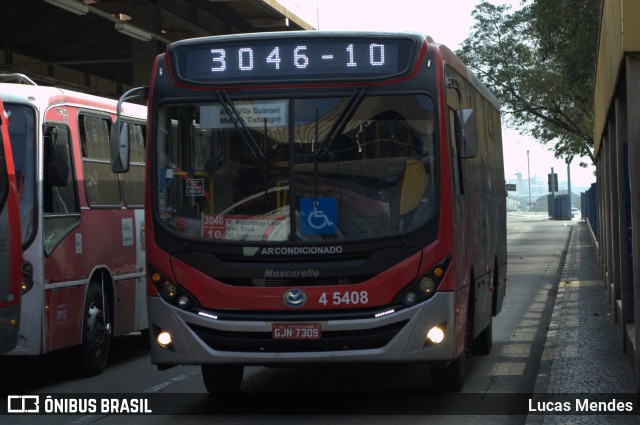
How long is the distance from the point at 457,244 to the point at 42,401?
3953 millimetres

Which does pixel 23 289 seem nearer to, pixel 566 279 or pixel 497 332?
pixel 497 332

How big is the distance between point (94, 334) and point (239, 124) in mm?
4073

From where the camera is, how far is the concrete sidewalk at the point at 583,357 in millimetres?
10398

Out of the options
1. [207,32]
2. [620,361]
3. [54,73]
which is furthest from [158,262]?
[54,73]

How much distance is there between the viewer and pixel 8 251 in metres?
11.0

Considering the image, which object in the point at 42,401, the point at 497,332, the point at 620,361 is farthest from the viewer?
the point at 497,332

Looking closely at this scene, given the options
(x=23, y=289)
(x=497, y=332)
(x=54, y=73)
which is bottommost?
(x=497, y=332)

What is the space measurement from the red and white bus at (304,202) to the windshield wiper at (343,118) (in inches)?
0.4

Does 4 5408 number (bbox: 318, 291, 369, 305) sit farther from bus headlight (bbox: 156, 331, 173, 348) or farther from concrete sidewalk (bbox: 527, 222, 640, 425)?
concrete sidewalk (bbox: 527, 222, 640, 425)

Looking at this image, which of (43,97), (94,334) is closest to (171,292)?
(43,97)

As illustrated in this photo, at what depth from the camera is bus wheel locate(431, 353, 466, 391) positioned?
11102mm

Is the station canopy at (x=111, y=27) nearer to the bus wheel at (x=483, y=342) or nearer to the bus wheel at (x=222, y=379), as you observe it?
the bus wheel at (x=483, y=342)

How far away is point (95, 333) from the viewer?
13.5 m

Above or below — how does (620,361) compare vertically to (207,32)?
below
